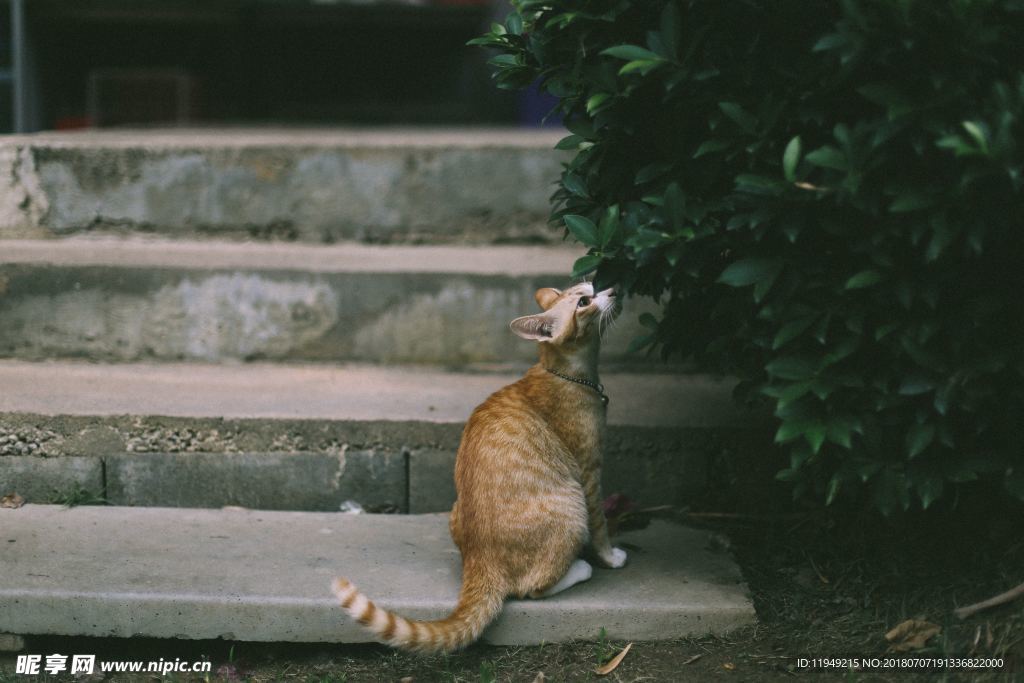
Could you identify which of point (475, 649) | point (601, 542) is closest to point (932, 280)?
point (601, 542)

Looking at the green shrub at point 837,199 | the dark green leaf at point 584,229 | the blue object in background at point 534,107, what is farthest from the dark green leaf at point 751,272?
the blue object in background at point 534,107

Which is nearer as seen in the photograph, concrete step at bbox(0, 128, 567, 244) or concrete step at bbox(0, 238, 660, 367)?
concrete step at bbox(0, 238, 660, 367)

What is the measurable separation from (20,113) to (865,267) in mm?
4628

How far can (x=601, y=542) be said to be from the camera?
3264mm

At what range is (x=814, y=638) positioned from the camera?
3.07 m

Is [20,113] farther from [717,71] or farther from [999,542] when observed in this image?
[999,542]

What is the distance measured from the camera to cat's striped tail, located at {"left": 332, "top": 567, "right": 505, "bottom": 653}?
8.73 feet

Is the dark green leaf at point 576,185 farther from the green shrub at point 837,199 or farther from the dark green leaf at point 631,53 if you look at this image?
the dark green leaf at point 631,53

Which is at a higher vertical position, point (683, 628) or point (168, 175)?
Result: point (168, 175)

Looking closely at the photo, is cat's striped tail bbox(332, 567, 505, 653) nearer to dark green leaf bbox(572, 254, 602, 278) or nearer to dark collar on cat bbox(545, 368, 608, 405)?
dark collar on cat bbox(545, 368, 608, 405)

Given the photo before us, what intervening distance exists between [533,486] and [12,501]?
1953 mm

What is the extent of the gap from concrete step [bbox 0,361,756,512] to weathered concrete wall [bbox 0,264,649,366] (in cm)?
50

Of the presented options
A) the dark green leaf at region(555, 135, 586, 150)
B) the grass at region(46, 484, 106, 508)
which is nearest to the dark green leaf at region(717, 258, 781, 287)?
the dark green leaf at region(555, 135, 586, 150)

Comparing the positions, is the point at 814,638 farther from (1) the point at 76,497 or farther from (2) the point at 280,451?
(1) the point at 76,497
